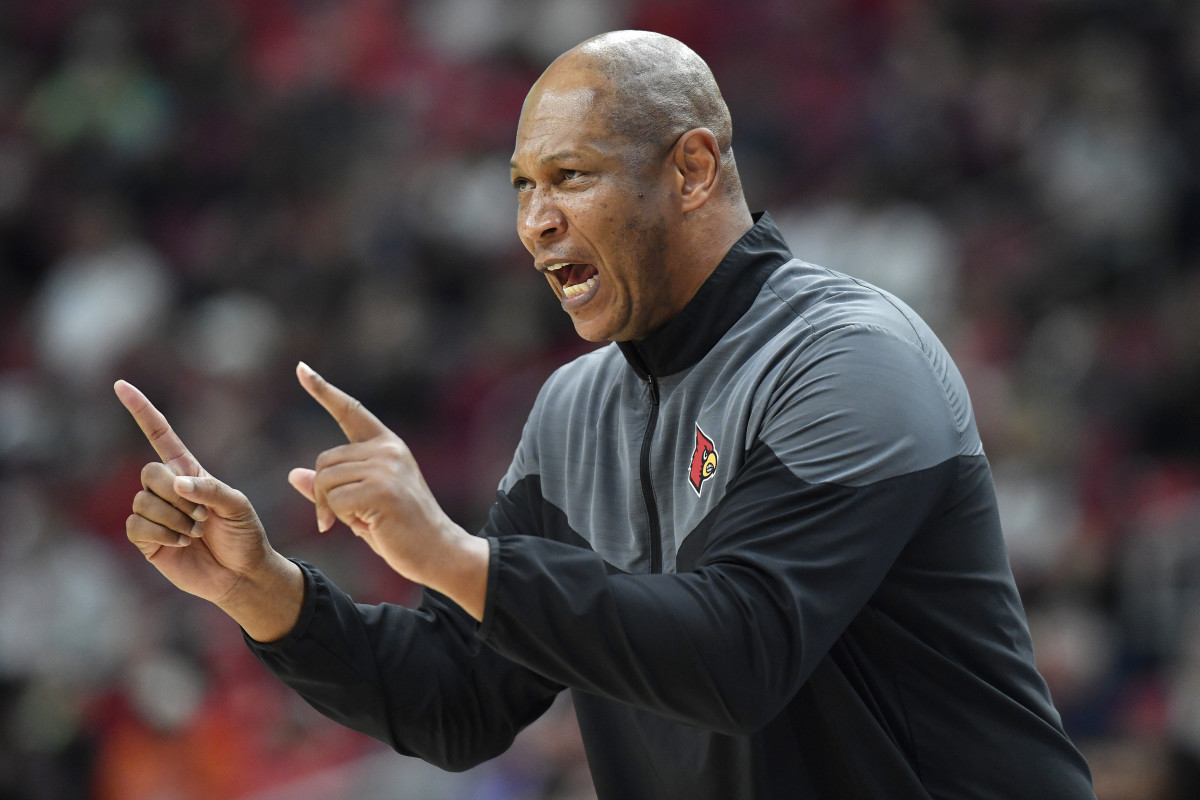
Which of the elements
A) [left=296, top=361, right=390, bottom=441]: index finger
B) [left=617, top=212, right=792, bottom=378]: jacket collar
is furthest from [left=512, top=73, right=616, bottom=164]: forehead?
[left=296, top=361, right=390, bottom=441]: index finger

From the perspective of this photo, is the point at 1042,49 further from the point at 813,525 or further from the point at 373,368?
the point at 813,525

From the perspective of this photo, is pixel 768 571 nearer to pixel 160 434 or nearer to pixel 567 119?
pixel 567 119

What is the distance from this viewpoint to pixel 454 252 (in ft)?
28.4

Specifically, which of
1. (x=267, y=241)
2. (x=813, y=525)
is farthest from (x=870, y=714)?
(x=267, y=241)

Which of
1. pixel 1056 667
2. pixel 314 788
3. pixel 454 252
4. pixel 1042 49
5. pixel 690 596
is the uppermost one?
pixel 690 596

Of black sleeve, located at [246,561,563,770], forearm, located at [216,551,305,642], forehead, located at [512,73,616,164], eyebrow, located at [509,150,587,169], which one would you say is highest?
forehead, located at [512,73,616,164]

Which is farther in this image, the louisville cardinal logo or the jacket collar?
the jacket collar

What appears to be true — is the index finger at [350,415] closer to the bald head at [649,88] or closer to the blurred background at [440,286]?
the bald head at [649,88]

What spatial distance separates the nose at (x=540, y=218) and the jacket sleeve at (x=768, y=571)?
49 centimetres

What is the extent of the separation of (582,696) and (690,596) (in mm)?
706

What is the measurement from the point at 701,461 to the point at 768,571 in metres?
0.40

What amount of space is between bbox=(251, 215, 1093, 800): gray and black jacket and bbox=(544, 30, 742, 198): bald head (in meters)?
0.22

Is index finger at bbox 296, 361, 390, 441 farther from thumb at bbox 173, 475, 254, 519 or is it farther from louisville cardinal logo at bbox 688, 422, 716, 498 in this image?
louisville cardinal logo at bbox 688, 422, 716, 498

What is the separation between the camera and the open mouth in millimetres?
2566
